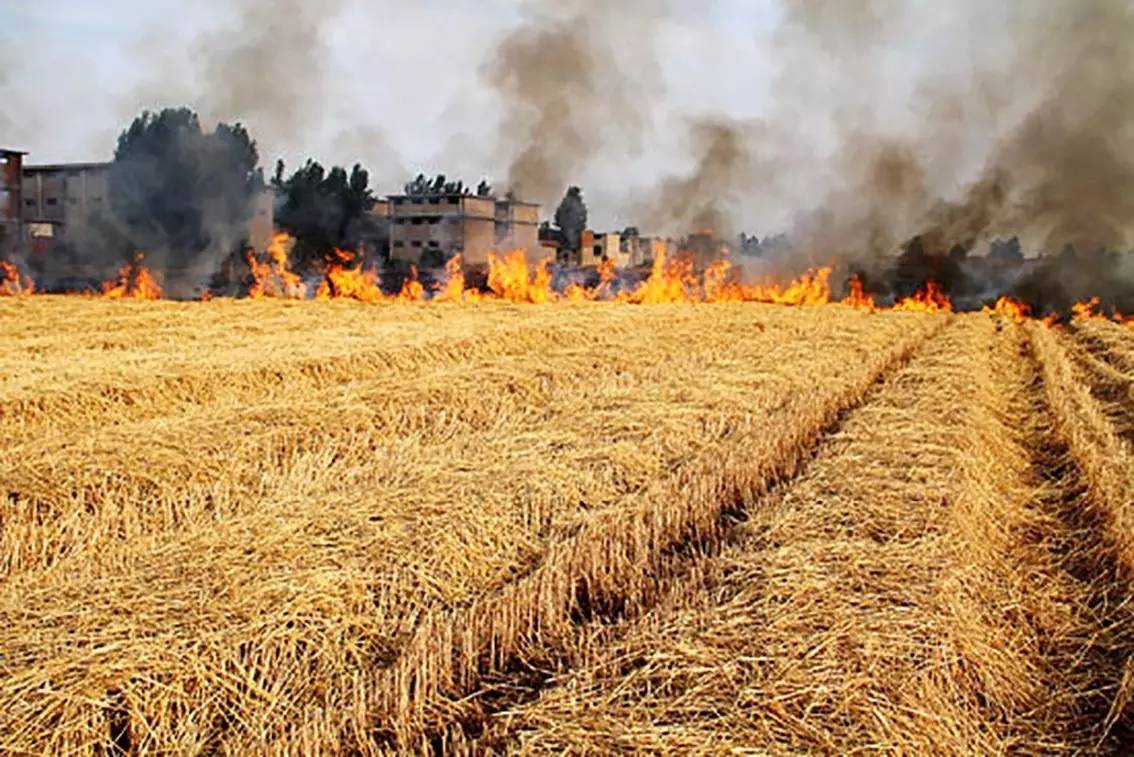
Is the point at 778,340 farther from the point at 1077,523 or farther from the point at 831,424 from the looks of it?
the point at 1077,523

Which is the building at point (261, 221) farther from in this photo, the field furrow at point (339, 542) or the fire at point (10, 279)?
the field furrow at point (339, 542)

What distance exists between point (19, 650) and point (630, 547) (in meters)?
3.45

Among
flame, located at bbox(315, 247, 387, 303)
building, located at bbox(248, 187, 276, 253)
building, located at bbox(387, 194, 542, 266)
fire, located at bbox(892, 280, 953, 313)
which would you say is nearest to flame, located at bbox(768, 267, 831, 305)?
fire, located at bbox(892, 280, 953, 313)

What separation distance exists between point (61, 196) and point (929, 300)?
45893mm

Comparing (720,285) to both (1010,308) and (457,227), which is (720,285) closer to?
(1010,308)

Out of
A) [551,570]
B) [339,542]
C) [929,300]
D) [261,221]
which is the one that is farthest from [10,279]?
[551,570]

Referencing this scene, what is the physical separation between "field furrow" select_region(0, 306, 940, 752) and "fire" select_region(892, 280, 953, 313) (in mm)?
32882

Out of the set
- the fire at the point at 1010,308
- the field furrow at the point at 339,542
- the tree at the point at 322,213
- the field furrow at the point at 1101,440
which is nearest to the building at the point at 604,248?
the tree at the point at 322,213

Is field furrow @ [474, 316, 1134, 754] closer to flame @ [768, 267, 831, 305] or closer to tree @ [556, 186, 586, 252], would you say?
flame @ [768, 267, 831, 305]

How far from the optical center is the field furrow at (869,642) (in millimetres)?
3734

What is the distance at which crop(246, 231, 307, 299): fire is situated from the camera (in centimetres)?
3737

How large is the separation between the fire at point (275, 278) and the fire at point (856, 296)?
23.5 meters

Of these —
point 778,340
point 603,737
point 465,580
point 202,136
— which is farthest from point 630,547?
point 202,136

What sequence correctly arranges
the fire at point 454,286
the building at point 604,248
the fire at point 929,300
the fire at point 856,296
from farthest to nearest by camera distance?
the building at point 604,248 < the fire at point 856,296 < the fire at point 929,300 < the fire at point 454,286
